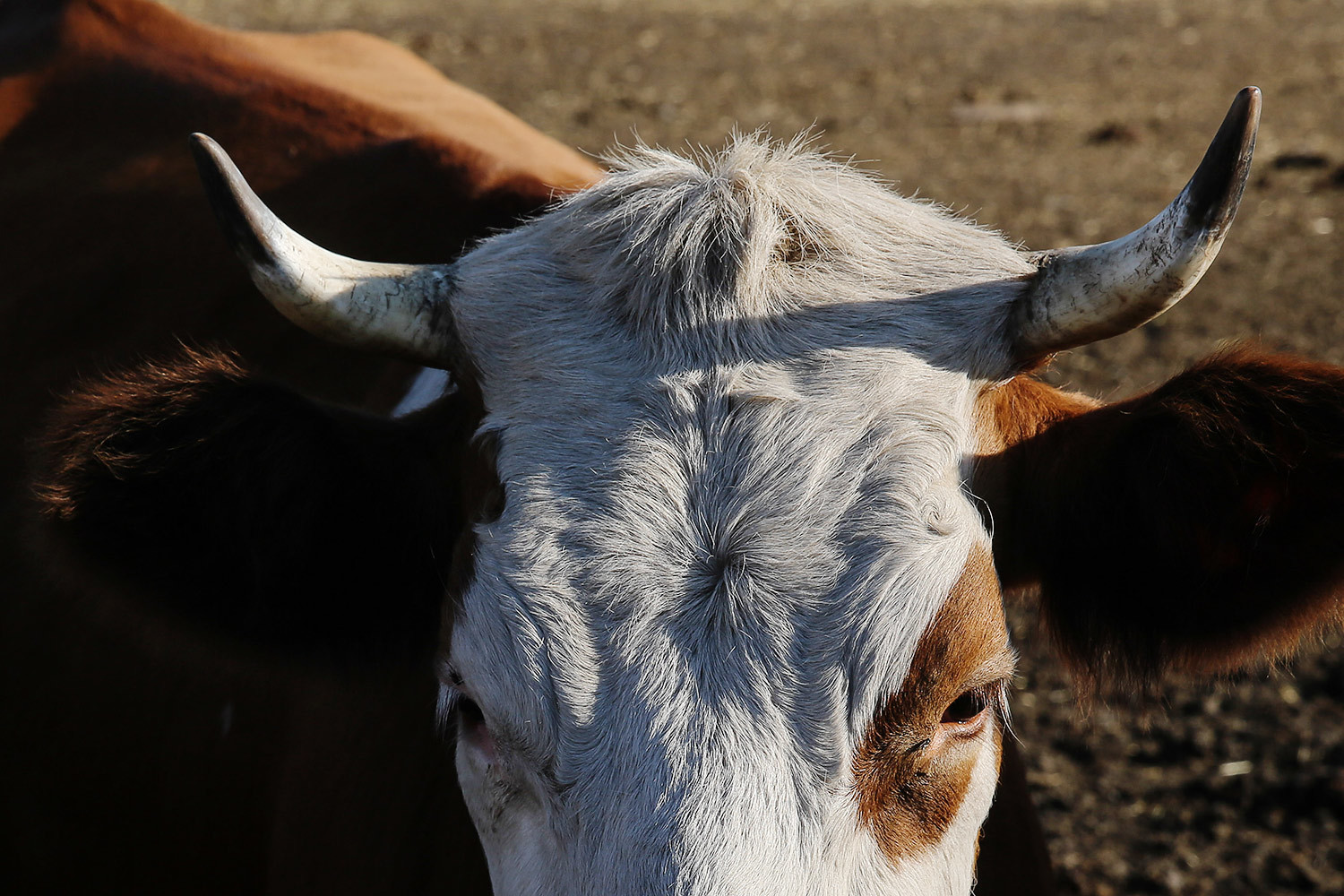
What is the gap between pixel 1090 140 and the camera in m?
9.73

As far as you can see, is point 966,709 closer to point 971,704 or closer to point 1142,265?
point 971,704

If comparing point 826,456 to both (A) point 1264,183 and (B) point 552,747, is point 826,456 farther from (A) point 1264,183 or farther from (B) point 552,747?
(A) point 1264,183

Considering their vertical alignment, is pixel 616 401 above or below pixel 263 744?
above

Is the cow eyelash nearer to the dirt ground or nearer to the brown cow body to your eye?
the dirt ground

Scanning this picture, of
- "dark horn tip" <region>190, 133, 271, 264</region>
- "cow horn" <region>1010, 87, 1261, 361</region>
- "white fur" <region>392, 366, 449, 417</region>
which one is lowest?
"white fur" <region>392, 366, 449, 417</region>

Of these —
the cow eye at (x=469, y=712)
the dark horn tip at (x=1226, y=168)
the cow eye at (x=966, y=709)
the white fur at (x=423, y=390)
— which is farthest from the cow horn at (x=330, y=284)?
the dark horn tip at (x=1226, y=168)

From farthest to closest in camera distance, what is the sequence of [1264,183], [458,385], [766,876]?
[1264,183] < [458,385] < [766,876]

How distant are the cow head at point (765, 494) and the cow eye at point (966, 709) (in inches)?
0.5

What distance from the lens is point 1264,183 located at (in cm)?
867

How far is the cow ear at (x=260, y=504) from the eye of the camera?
2.16 m

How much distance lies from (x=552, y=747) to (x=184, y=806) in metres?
1.74

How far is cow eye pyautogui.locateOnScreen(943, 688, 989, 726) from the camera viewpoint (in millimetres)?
1921

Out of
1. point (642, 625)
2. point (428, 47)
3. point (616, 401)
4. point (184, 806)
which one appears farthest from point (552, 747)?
point (428, 47)

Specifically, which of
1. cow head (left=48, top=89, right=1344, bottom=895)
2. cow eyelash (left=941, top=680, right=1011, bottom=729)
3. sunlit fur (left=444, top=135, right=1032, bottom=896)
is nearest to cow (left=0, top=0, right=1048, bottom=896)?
cow head (left=48, top=89, right=1344, bottom=895)
